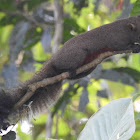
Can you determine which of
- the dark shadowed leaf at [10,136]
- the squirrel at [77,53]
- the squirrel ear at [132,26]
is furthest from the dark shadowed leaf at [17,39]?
the dark shadowed leaf at [10,136]

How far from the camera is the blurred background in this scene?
14.9 feet

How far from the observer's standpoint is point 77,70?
3.74m

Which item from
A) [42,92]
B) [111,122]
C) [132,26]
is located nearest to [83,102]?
[42,92]

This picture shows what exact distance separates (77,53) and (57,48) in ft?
2.66

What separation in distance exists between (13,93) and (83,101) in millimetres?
1197

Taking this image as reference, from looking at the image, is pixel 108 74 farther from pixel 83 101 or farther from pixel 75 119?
pixel 75 119

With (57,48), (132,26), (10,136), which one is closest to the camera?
(10,136)

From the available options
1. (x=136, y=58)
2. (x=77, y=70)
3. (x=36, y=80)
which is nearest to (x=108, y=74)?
(x=136, y=58)

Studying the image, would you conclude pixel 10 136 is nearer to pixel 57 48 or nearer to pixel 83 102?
pixel 83 102

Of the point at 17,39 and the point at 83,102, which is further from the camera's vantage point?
the point at 17,39

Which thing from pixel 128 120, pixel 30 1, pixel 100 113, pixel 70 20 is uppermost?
pixel 30 1

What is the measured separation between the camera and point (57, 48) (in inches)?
179

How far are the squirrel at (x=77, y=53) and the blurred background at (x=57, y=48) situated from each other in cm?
31

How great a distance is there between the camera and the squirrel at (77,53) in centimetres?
340
